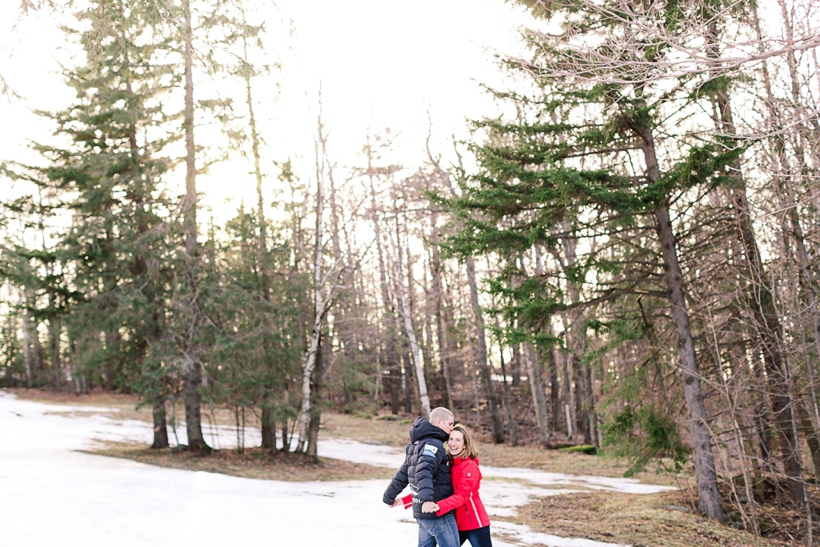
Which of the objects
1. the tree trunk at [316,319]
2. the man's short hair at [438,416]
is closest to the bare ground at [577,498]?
the tree trunk at [316,319]

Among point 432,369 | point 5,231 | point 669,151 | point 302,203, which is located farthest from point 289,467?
point 432,369

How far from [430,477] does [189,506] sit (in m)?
5.57

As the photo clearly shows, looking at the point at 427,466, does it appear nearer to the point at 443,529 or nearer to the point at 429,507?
the point at 429,507

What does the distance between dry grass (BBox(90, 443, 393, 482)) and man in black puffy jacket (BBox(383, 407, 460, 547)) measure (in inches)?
389

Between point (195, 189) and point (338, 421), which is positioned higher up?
point (195, 189)

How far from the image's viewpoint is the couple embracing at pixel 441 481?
4.33 meters

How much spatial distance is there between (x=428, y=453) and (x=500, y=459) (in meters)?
16.7

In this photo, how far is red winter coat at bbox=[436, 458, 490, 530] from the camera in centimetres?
437

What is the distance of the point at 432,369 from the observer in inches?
1428

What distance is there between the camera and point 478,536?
4.81 metres

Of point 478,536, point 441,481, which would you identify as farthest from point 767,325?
point 441,481

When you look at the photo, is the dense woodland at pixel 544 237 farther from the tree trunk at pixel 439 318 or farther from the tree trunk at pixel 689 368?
the tree trunk at pixel 439 318

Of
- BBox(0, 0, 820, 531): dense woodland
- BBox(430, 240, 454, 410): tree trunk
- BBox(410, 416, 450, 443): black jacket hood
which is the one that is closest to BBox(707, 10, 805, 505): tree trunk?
BBox(0, 0, 820, 531): dense woodland

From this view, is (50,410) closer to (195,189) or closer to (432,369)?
(195,189)
